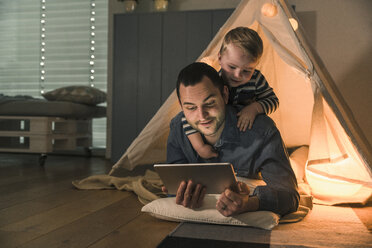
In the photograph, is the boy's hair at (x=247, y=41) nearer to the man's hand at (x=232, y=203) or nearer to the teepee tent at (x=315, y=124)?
the teepee tent at (x=315, y=124)

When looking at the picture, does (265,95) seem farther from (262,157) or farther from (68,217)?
(68,217)

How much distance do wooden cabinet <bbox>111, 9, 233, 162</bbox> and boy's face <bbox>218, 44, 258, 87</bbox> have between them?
53.9 inches

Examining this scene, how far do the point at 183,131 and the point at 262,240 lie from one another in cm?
53

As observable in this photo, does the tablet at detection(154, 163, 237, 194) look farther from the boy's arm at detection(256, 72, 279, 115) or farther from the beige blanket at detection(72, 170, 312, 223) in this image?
the boy's arm at detection(256, 72, 279, 115)

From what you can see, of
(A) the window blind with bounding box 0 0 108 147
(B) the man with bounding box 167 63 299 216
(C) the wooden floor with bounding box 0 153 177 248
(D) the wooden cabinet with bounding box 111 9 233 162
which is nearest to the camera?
(C) the wooden floor with bounding box 0 153 177 248

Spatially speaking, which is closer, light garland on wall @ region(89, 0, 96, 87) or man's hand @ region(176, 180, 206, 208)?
man's hand @ region(176, 180, 206, 208)

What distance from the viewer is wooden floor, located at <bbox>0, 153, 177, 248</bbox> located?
1082 mm

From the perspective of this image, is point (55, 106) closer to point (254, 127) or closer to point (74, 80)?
point (74, 80)

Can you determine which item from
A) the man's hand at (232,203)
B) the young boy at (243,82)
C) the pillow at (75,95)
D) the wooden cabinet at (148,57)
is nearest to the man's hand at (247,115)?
the young boy at (243,82)

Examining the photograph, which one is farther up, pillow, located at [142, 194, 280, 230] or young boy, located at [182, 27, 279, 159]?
young boy, located at [182, 27, 279, 159]

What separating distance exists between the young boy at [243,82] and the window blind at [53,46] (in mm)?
2351

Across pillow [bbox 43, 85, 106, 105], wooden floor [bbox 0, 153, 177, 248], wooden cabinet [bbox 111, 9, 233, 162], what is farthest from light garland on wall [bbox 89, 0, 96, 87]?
wooden floor [bbox 0, 153, 177, 248]

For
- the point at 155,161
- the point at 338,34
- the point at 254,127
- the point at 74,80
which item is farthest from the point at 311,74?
the point at 74,80

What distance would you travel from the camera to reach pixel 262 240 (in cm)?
107
